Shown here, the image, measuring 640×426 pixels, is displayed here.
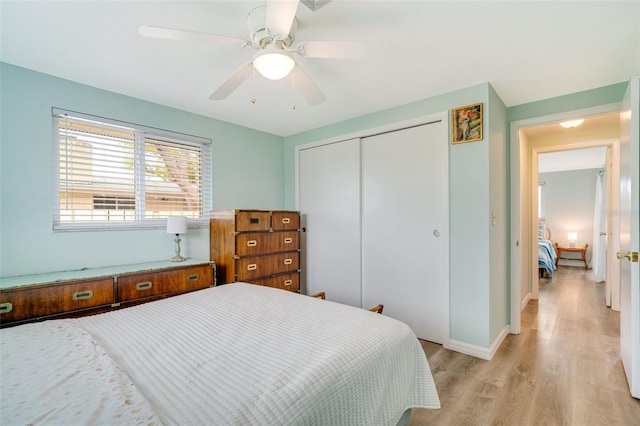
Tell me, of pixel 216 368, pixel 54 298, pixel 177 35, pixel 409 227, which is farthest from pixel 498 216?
pixel 54 298

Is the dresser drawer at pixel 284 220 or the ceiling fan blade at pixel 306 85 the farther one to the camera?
the dresser drawer at pixel 284 220

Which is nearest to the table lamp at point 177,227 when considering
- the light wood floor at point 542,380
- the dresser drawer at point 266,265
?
the dresser drawer at point 266,265

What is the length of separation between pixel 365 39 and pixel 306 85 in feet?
1.67

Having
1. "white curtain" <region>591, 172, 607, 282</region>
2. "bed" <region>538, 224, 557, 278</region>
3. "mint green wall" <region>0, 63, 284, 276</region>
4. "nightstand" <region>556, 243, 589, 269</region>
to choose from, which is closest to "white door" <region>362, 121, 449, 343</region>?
"mint green wall" <region>0, 63, 284, 276</region>

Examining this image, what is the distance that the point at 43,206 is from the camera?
2.16 meters

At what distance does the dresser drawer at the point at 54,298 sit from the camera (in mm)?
1732

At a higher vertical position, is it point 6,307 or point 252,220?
point 252,220

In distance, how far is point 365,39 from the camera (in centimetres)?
181

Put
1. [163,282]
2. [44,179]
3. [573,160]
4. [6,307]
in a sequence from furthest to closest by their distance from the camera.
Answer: [573,160], [163,282], [44,179], [6,307]

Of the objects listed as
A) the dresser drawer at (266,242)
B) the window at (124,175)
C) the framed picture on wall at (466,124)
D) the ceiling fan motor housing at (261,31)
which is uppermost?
the ceiling fan motor housing at (261,31)

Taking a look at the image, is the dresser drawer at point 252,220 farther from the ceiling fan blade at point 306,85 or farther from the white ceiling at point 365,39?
the ceiling fan blade at point 306,85

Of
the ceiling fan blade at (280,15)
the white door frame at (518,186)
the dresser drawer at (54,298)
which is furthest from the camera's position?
the white door frame at (518,186)

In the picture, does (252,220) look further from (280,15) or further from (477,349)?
(477,349)

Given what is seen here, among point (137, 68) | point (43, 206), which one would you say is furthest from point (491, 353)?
point (43, 206)
